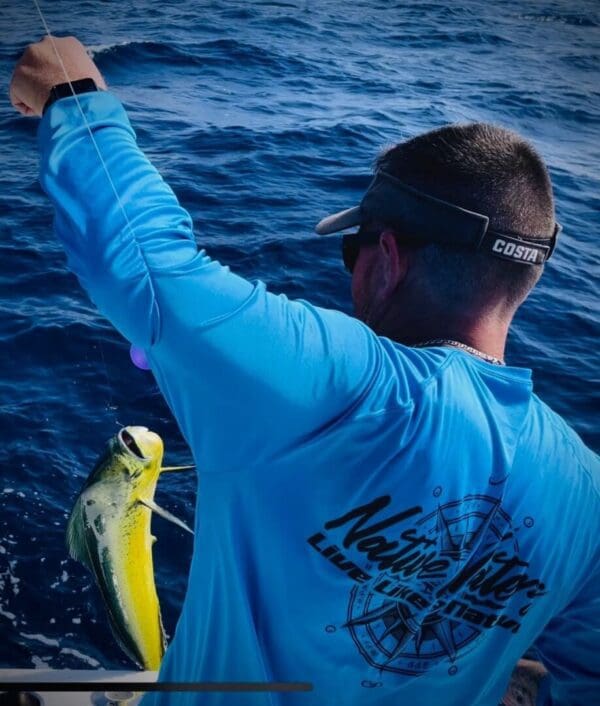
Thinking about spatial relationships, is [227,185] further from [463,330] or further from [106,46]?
[463,330]

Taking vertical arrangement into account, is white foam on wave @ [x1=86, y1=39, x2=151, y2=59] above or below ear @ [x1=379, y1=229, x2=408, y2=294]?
below

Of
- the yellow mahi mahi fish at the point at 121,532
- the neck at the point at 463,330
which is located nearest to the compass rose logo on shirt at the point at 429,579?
the neck at the point at 463,330

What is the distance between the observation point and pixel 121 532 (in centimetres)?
259

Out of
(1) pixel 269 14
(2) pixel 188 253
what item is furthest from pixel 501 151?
(1) pixel 269 14

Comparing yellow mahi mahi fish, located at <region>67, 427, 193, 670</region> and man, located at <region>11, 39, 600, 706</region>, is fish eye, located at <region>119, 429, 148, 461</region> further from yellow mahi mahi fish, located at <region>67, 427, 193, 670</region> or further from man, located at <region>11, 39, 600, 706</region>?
man, located at <region>11, 39, 600, 706</region>

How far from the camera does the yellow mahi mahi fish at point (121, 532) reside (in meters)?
2.58

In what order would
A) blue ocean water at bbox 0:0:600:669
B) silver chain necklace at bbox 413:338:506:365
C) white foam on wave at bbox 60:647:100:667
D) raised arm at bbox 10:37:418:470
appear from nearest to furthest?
raised arm at bbox 10:37:418:470 → silver chain necklace at bbox 413:338:506:365 → white foam on wave at bbox 60:647:100:667 → blue ocean water at bbox 0:0:600:669

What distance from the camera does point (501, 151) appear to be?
1651 millimetres

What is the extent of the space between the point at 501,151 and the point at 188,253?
0.81m

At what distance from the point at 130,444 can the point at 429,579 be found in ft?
4.68

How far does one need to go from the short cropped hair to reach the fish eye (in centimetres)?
136

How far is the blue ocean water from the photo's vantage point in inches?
189

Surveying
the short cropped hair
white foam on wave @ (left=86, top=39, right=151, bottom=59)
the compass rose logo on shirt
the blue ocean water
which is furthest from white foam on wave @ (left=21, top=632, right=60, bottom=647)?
white foam on wave @ (left=86, top=39, right=151, bottom=59)

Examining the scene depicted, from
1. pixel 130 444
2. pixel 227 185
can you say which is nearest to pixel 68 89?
pixel 130 444
